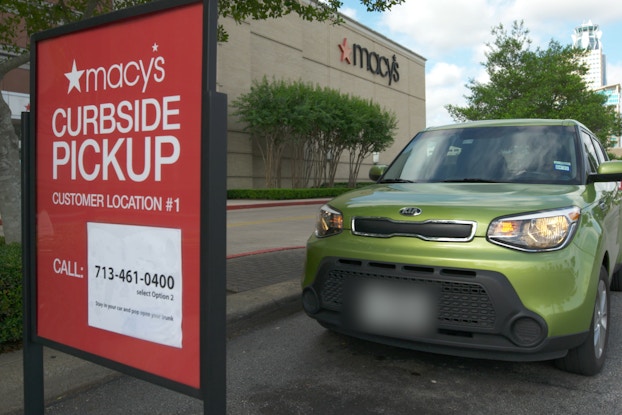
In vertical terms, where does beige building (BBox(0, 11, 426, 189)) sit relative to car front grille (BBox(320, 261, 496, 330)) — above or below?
above

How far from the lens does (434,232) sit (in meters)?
2.96

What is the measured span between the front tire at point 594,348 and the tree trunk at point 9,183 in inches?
186

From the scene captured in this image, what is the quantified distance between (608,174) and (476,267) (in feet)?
5.43

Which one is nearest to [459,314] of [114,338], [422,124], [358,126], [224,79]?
[114,338]

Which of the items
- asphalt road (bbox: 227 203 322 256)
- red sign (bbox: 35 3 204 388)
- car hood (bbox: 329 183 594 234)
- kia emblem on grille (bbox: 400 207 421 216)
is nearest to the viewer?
red sign (bbox: 35 3 204 388)

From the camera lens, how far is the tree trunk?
4.61 m

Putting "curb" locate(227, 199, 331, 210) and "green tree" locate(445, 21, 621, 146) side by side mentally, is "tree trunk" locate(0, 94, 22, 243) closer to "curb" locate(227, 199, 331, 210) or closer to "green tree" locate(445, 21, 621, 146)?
"curb" locate(227, 199, 331, 210)

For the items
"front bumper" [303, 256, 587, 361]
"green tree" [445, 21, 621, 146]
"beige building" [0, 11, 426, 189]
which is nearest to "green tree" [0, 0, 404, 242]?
"front bumper" [303, 256, 587, 361]

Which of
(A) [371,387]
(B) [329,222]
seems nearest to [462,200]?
(B) [329,222]

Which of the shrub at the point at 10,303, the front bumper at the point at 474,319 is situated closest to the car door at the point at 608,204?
the front bumper at the point at 474,319

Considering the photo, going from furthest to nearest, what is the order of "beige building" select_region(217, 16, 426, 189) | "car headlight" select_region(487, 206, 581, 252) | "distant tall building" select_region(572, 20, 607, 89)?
"distant tall building" select_region(572, 20, 607, 89) → "beige building" select_region(217, 16, 426, 189) → "car headlight" select_region(487, 206, 581, 252)

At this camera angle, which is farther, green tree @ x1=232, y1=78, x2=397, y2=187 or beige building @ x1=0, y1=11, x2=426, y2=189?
beige building @ x1=0, y1=11, x2=426, y2=189

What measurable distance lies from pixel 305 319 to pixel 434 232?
2.06m

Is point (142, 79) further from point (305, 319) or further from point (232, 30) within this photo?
point (232, 30)
